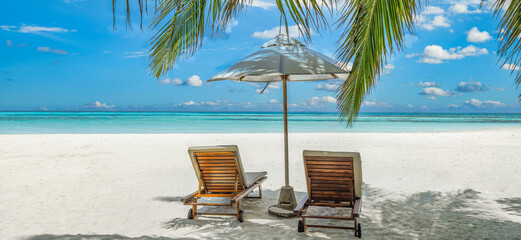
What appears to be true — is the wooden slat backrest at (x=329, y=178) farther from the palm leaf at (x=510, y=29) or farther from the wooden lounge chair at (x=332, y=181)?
the palm leaf at (x=510, y=29)

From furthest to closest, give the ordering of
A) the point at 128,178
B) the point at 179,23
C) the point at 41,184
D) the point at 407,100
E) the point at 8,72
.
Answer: the point at 8,72, the point at 407,100, the point at 128,178, the point at 41,184, the point at 179,23

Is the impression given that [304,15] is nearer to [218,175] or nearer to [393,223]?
[218,175]

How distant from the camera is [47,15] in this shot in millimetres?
66375

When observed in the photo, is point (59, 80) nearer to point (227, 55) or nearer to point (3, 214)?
point (227, 55)

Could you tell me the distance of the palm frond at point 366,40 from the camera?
2898 mm

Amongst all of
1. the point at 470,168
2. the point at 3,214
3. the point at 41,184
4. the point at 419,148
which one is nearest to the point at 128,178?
the point at 41,184

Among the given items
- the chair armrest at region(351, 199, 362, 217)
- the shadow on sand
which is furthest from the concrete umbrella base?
the chair armrest at region(351, 199, 362, 217)

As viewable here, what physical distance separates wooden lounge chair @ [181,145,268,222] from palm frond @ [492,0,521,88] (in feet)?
8.49

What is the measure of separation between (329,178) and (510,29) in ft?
6.68

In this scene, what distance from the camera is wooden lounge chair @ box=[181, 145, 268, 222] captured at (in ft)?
13.5

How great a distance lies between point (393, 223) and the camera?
4055 millimetres

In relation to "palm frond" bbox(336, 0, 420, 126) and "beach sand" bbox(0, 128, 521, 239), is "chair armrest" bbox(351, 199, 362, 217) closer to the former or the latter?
"beach sand" bbox(0, 128, 521, 239)

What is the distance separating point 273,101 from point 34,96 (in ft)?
124

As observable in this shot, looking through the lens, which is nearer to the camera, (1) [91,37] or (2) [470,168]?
(2) [470,168]
